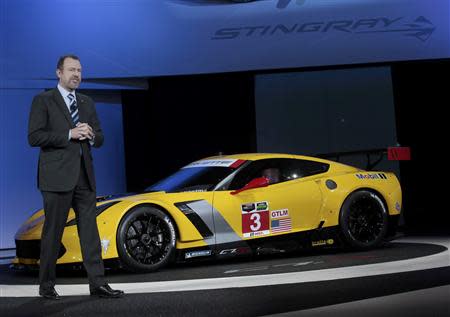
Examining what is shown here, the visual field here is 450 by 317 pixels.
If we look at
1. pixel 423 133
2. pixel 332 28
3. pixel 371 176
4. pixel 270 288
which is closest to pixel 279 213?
pixel 371 176

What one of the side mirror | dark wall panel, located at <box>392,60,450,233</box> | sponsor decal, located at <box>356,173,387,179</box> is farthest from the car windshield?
dark wall panel, located at <box>392,60,450,233</box>

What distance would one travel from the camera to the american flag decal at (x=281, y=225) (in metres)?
8.56

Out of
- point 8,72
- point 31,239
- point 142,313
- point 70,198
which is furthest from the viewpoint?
point 8,72

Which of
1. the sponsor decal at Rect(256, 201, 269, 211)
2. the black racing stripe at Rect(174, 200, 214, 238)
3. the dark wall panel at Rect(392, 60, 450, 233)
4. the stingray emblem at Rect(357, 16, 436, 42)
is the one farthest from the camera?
the dark wall panel at Rect(392, 60, 450, 233)

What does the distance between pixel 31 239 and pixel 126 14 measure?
4745 millimetres

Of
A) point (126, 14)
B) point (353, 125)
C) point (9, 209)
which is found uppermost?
point (126, 14)

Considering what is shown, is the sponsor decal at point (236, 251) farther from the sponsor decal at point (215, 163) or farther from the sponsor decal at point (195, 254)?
the sponsor decal at point (215, 163)

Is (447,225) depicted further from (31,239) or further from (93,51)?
(31,239)

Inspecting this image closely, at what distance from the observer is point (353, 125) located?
13062 mm

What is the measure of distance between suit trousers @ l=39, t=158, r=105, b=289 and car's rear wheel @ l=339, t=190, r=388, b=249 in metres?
3.66

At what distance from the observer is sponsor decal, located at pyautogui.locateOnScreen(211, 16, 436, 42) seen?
11.8 metres

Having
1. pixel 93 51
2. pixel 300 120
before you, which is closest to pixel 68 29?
pixel 93 51

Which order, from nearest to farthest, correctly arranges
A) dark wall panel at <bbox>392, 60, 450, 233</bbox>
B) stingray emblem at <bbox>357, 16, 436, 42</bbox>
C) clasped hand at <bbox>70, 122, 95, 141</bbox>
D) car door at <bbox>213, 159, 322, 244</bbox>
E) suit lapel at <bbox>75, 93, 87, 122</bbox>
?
clasped hand at <bbox>70, 122, 95, 141</bbox>, suit lapel at <bbox>75, 93, 87, 122</bbox>, car door at <bbox>213, 159, 322, 244</bbox>, stingray emblem at <bbox>357, 16, 436, 42</bbox>, dark wall panel at <bbox>392, 60, 450, 233</bbox>

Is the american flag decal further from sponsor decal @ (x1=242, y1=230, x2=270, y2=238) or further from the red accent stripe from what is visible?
the red accent stripe
